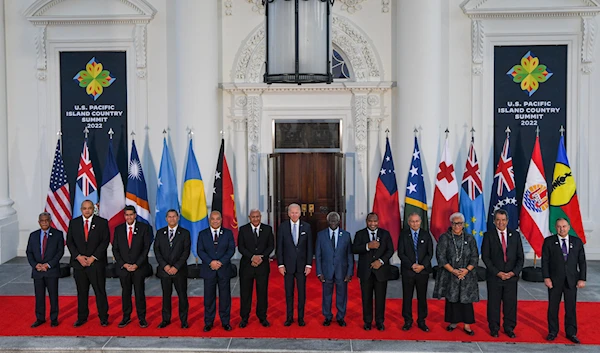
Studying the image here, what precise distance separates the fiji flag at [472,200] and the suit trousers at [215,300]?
416 centimetres

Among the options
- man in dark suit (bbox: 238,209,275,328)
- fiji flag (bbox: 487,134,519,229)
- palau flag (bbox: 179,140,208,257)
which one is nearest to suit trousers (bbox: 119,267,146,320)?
man in dark suit (bbox: 238,209,275,328)

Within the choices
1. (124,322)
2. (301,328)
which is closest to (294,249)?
(301,328)

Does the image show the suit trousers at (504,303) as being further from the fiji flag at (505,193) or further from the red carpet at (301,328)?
the fiji flag at (505,193)

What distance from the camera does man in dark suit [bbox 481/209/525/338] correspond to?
6.61m

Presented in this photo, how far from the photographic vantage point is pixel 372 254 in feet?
22.7

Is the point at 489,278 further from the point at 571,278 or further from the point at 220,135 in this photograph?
the point at 220,135

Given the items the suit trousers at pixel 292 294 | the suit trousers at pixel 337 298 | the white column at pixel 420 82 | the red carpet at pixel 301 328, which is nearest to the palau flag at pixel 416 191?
the white column at pixel 420 82

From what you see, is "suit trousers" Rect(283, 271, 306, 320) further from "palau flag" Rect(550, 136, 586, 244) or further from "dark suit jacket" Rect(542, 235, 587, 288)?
"palau flag" Rect(550, 136, 586, 244)

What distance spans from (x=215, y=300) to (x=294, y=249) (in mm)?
1062

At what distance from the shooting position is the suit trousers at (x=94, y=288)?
A: 6.99 metres

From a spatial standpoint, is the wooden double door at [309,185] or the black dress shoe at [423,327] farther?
the wooden double door at [309,185]

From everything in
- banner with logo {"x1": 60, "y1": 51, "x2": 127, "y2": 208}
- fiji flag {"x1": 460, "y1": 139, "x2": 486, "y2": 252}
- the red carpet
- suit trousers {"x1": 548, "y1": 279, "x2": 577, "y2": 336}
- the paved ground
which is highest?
→ banner with logo {"x1": 60, "y1": 51, "x2": 127, "y2": 208}

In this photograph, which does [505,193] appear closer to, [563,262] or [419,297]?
[563,262]

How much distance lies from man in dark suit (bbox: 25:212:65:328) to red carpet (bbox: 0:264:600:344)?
186mm
